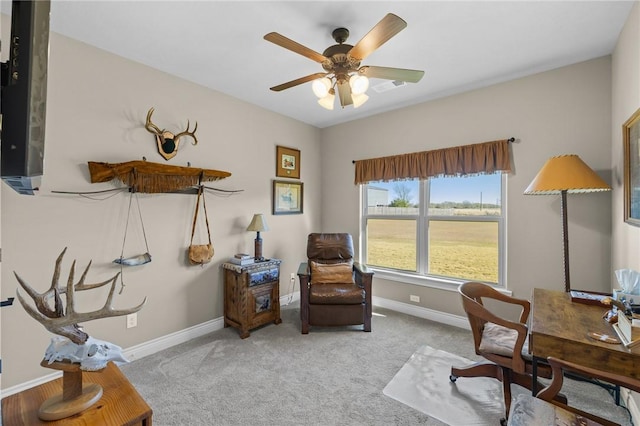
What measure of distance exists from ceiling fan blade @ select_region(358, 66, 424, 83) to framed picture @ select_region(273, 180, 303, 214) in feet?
6.84

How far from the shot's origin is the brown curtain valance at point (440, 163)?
293 centimetres

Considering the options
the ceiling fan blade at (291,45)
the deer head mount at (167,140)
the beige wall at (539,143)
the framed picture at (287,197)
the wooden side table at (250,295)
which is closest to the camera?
the ceiling fan blade at (291,45)

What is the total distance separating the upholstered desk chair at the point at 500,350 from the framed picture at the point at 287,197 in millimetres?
2467

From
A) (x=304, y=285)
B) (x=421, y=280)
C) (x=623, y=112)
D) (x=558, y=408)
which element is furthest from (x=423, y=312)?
(x=623, y=112)

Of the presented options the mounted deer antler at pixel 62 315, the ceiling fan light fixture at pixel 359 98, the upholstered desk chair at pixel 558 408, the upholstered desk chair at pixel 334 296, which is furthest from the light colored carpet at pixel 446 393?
the ceiling fan light fixture at pixel 359 98

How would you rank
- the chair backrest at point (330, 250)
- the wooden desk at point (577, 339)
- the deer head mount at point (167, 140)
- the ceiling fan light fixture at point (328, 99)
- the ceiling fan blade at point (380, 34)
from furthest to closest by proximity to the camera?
the chair backrest at point (330, 250) → the deer head mount at point (167, 140) → the ceiling fan light fixture at point (328, 99) → the ceiling fan blade at point (380, 34) → the wooden desk at point (577, 339)

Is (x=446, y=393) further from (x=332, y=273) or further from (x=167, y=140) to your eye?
(x=167, y=140)

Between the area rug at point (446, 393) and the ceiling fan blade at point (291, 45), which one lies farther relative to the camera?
the area rug at point (446, 393)

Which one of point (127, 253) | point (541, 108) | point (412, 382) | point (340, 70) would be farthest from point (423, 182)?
point (127, 253)

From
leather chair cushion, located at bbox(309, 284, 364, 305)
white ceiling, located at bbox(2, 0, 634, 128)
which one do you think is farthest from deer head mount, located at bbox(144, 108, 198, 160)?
leather chair cushion, located at bbox(309, 284, 364, 305)

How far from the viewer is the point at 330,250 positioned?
3580 millimetres

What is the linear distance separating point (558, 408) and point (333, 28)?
2610 mm

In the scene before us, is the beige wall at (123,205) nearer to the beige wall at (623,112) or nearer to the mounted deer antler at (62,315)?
the mounted deer antler at (62,315)

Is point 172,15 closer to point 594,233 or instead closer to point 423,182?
point 423,182
